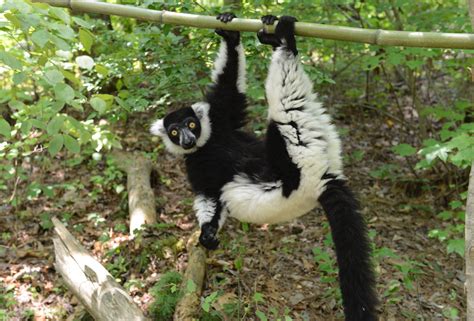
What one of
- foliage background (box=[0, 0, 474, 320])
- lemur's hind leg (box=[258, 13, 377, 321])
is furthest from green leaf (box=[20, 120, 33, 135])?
lemur's hind leg (box=[258, 13, 377, 321])

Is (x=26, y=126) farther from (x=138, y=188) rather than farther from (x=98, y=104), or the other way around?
(x=138, y=188)

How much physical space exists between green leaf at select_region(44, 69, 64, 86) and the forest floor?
8.12 ft

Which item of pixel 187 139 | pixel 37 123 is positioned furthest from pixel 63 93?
pixel 187 139

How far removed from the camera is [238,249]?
5379mm

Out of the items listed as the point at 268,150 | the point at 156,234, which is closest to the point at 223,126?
the point at 268,150

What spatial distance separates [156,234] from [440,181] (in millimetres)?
4083

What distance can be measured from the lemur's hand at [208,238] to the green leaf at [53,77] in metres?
1.85

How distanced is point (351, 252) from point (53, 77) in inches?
87.0

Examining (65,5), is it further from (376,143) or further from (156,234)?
(376,143)

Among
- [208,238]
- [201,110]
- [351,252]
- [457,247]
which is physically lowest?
[457,247]

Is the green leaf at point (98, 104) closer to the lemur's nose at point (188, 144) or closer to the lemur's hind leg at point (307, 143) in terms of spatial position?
the lemur's nose at point (188, 144)

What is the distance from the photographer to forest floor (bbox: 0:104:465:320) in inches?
188

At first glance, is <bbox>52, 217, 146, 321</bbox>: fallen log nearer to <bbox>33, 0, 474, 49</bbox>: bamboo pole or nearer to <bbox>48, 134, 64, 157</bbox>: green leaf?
<bbox>48, 134, 64, 157</bbox>: green leaf

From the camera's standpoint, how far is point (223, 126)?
4.64 meters
